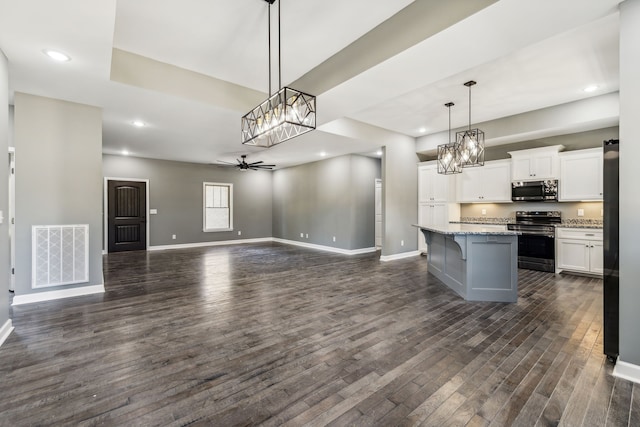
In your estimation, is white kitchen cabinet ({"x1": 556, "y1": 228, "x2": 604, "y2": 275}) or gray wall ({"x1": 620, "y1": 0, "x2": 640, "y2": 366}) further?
white kitchen cabinet ({"x1": 556, "y1": 228, "x2": 604, "y2": 275})

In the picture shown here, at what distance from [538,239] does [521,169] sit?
141cm

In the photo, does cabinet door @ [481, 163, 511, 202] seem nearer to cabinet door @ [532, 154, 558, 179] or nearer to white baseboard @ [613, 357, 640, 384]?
cabinet door @ [532, 154, 558, 179]

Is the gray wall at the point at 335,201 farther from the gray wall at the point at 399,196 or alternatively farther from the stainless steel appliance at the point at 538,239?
the stainless steel appliance at the point at 538,239

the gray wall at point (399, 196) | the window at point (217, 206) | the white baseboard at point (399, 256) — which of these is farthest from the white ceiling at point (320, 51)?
the window at point (217, 206)

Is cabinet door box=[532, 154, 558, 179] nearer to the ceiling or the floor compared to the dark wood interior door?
nearer to the ceiling

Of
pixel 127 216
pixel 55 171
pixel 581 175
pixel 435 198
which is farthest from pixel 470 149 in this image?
pixel 127 216

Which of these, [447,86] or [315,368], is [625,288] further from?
[447,86]

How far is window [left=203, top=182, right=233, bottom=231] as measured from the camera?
9344 mm

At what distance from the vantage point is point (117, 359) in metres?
2.33

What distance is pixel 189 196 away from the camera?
8969 millimetres

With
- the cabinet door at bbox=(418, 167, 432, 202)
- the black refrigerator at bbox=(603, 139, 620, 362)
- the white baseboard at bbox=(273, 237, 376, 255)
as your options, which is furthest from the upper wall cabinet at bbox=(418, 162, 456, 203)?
the black refrigerator at bbox=(603, 139, 620, 362)

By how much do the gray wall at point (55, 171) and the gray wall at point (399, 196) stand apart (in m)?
5.26

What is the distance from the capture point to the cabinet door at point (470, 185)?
6363 mm

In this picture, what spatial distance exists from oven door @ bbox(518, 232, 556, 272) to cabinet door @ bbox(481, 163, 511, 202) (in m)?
0.91
